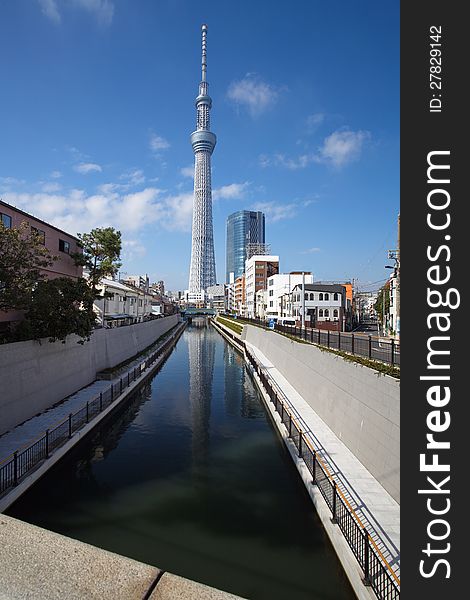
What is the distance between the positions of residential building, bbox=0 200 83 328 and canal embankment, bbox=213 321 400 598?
580 inches

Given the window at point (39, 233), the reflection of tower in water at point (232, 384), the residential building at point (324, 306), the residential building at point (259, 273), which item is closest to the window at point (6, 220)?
the window at point (39, 233)

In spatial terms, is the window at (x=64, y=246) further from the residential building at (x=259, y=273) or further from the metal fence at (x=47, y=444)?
the residential building at (x=259, y=273)

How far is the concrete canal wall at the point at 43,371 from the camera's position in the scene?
49.1 ft

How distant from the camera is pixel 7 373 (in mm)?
14945

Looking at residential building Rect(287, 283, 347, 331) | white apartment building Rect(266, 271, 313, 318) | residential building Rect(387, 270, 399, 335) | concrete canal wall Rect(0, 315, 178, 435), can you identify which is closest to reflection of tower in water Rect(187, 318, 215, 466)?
concrete canal wall Rect(0, 315, 178, 435)

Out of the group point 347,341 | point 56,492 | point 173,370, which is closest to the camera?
point 56,492

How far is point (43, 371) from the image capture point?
17875mm

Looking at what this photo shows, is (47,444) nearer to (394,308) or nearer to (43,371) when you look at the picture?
(43,371)

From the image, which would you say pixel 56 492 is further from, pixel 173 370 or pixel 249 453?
pixel 173 370

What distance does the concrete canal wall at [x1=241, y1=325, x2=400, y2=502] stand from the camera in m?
10.2

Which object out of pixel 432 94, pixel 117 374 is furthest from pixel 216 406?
pixel 432 94

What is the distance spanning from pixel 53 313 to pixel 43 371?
9.82ft

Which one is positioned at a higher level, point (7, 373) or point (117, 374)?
point (7, 373)

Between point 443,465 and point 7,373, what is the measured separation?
52.5ft
